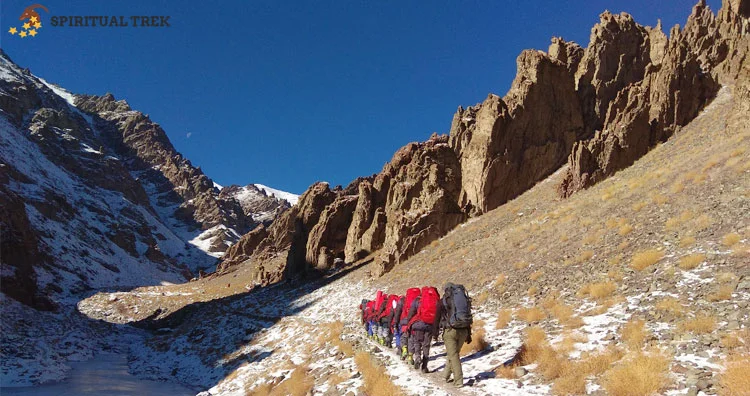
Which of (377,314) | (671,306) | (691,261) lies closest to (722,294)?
(671,306)

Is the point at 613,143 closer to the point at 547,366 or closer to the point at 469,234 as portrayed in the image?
the point at 469,234

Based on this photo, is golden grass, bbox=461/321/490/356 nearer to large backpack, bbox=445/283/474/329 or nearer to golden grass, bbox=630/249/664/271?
large backpack, bbox=445/283/474/329

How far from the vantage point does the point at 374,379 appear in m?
10.6

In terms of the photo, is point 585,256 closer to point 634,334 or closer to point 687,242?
point 687,242

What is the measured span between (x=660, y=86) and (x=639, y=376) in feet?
135

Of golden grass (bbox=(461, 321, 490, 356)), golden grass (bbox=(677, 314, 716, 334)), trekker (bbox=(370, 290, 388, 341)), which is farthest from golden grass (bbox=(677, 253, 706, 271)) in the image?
trekker (bbox=(370, 290, 388, 341))

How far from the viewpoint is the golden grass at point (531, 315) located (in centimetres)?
1194

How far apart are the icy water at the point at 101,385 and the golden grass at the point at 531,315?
17.1 metres

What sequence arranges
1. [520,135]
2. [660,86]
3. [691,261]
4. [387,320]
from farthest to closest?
[520,135] → [660,86] → [387,320] → [691,261]

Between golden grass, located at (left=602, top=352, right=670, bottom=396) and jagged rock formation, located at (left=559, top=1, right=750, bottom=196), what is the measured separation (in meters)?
26.9

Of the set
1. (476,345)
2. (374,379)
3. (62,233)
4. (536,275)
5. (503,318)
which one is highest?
(62,233)

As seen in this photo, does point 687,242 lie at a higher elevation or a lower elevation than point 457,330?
higher

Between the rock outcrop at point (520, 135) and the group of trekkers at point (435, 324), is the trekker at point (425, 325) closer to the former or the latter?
the group of trekkers at point (435, 324)

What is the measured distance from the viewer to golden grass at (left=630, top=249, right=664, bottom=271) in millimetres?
12281
